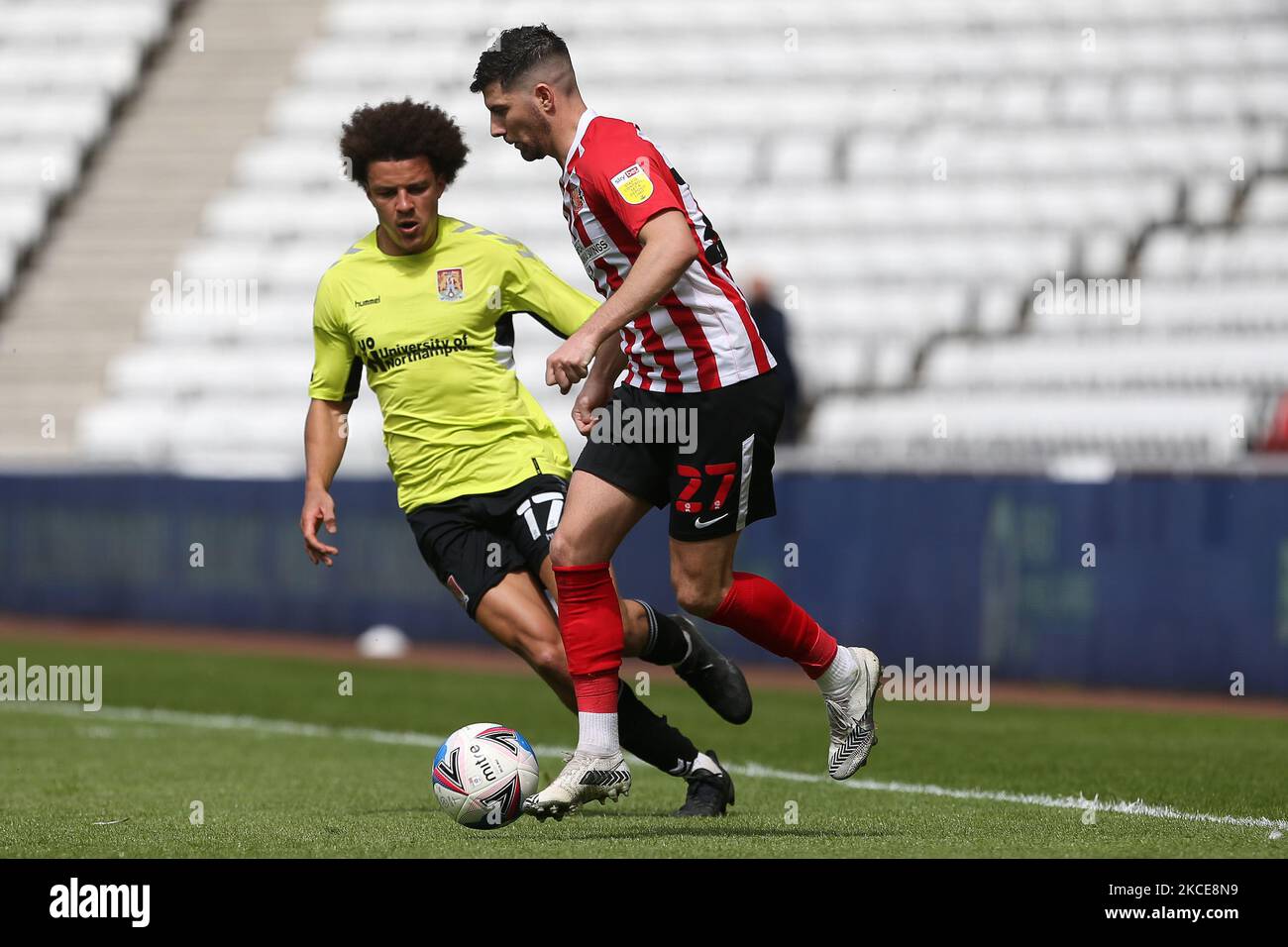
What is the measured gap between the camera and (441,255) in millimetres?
7020

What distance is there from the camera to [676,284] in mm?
5941

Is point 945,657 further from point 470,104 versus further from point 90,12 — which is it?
point 90,12

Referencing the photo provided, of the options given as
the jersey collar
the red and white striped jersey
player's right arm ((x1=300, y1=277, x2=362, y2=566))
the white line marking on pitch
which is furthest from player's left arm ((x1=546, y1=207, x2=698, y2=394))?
the white line marking on pitch

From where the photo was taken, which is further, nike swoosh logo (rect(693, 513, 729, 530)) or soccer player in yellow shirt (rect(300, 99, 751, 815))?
soccer player in yellow shirt (rect(300, 99, 751, 815))

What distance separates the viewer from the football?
612 centimetres

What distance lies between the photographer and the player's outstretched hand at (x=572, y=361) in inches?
217

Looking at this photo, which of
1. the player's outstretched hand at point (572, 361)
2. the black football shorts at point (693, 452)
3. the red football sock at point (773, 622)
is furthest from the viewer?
the red football sock at point (773, 622)

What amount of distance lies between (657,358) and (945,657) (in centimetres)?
692

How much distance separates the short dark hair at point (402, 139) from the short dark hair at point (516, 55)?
848 mm

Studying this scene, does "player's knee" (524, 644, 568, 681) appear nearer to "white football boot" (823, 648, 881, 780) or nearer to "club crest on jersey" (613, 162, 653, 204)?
"white football boot" (823, 648, 881, 780)

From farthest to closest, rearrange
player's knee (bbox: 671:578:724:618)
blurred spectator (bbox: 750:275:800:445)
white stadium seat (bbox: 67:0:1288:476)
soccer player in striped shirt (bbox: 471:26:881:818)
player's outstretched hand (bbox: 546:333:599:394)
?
white stadium seat (bbox: 67:0:1288:476) < blurred spectator (bbox: 750:275:800:445) < player's knee (bbox: 671:578:724:618) < soccer player in striped shirt (bbox: 471:26:881:818) < player's outstretched hand (bbox: 546:333:599:394)

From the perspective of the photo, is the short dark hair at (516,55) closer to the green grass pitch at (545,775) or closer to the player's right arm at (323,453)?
the player's right arm at (323,453)

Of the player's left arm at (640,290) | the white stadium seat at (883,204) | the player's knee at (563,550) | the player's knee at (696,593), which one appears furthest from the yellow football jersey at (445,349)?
the white stadium seat at (883,204)
